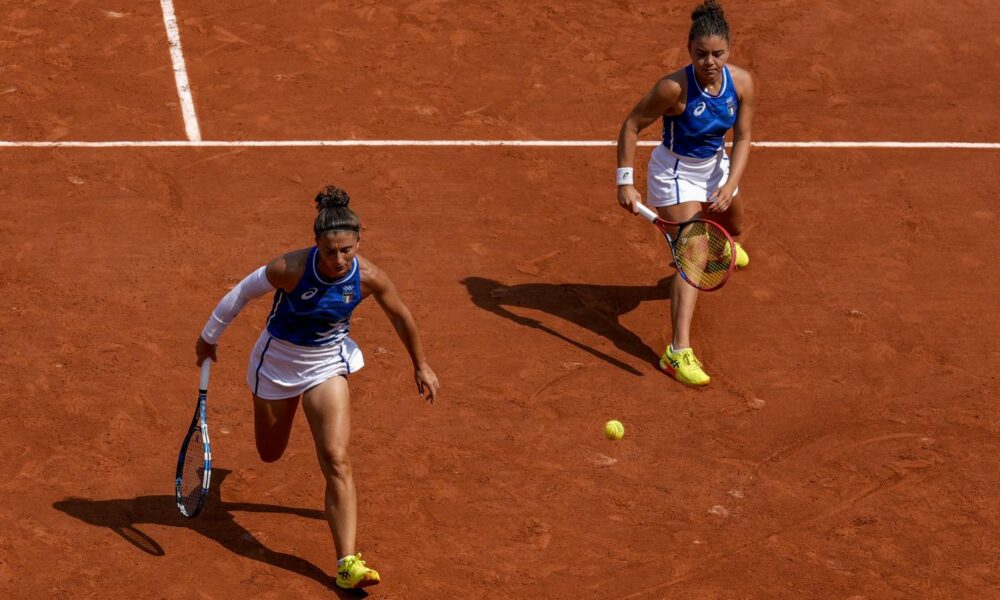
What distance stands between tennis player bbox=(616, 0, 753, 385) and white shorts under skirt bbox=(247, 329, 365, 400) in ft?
9.38

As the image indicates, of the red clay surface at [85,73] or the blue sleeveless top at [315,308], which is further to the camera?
the red clay surface at [85,73]

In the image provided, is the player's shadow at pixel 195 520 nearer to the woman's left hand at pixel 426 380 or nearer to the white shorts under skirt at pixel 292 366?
the white shorts under skirt at pixel 292 366

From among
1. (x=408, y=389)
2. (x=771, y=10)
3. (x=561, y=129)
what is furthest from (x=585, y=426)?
(x=771, y=10)

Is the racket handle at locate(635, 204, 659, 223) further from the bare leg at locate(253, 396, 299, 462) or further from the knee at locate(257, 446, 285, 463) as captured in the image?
the knee at locate(257, 446, 285, 463)

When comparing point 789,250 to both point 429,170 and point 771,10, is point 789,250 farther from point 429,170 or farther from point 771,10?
point 771,10

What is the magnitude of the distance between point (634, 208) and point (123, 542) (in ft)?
13.4

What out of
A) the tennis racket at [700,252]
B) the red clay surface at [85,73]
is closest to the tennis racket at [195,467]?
the tennis racket at [700,252]

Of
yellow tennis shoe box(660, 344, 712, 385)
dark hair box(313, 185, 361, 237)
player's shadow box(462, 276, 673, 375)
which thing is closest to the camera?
dark hair box(313, 185, 361, 237)

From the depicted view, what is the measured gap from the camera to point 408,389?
34.0 ft

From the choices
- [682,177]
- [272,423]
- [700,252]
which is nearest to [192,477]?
[272,423]

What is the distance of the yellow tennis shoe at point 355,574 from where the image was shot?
8312 millimetres

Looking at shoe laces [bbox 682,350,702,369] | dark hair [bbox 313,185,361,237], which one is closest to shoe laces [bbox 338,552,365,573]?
dark hair [bbox 313,185,361,237]

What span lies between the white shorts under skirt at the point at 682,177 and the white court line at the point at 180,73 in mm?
4484

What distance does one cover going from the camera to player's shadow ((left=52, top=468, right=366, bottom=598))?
878cm
